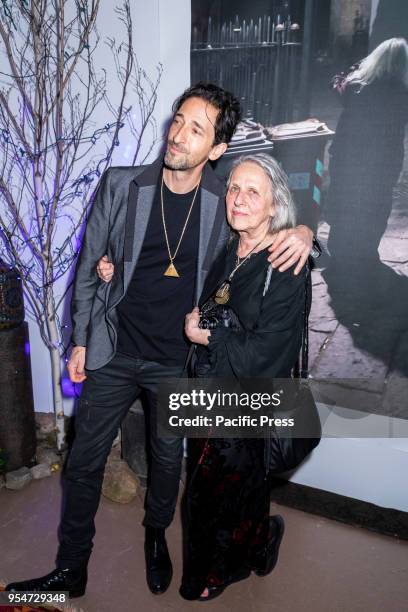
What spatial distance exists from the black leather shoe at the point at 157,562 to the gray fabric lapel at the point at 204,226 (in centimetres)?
116

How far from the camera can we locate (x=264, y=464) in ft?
6.73

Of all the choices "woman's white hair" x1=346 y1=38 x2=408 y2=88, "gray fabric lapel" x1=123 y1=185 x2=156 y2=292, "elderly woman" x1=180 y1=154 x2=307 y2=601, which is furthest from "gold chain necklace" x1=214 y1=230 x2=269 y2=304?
"woman's white hair" x1=346 y1=38 x2=408 y2=88

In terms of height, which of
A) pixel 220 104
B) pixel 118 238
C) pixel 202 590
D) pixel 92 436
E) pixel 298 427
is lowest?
pixel 202 590

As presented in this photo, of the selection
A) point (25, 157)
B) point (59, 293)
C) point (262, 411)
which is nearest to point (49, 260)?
point (59, 293)

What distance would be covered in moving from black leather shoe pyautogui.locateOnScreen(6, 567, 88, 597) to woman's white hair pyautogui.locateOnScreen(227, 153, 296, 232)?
1647mm

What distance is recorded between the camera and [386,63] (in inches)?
91.7

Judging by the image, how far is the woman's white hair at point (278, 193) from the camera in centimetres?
192

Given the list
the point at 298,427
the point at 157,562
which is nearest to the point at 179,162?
the point at 298,427

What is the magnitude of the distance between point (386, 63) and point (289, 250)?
1.10 m

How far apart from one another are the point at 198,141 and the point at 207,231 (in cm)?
34

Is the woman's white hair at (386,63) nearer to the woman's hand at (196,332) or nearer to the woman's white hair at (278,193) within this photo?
the woman's white hair at (278,193)

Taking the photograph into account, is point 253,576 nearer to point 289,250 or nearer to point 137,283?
point 137,283

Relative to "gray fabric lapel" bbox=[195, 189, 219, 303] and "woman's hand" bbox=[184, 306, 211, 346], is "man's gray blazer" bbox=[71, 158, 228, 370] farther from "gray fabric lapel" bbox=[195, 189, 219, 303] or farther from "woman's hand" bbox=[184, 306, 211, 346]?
"woman's hand" bbox=[184, 306, 211, 346]

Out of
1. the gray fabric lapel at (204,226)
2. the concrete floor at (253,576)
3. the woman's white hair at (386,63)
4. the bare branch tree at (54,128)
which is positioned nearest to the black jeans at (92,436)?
the concrete floor at (253,576)
